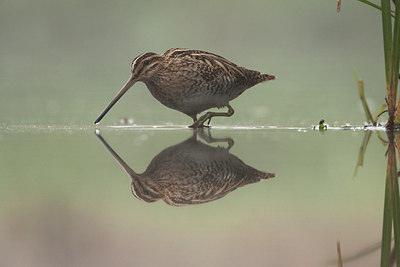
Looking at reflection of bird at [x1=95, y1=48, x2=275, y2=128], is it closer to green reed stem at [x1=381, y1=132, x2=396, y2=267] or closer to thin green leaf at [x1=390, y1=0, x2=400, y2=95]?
thin green leaf at [x1=390, y1=0, x2=400, y2=95]

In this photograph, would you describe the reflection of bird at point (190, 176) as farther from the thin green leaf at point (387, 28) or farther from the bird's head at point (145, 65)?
the bird's head at point (145, 65)

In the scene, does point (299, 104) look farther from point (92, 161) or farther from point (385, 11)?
point (92, 161)

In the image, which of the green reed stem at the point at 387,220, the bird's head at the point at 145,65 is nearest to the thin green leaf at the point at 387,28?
the green reed stem at the point at 387,220

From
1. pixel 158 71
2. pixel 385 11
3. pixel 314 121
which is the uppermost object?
pixel 385 11

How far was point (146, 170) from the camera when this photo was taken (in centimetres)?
409

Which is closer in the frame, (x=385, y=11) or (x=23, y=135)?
(x=385, y=11)

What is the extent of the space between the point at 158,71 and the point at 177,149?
1876 millimetres

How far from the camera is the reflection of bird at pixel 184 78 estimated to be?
6633 mm

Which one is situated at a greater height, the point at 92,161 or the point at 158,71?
the point at 158,71

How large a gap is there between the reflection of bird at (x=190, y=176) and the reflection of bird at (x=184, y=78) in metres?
1.79

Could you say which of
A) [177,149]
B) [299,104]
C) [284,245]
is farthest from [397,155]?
[299,104]

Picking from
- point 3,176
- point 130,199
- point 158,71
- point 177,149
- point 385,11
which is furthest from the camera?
point 158,71

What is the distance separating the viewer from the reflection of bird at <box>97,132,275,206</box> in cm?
338

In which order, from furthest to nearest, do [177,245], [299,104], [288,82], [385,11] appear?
[288,82]
[299,104]
[385,11]
[177,245]
